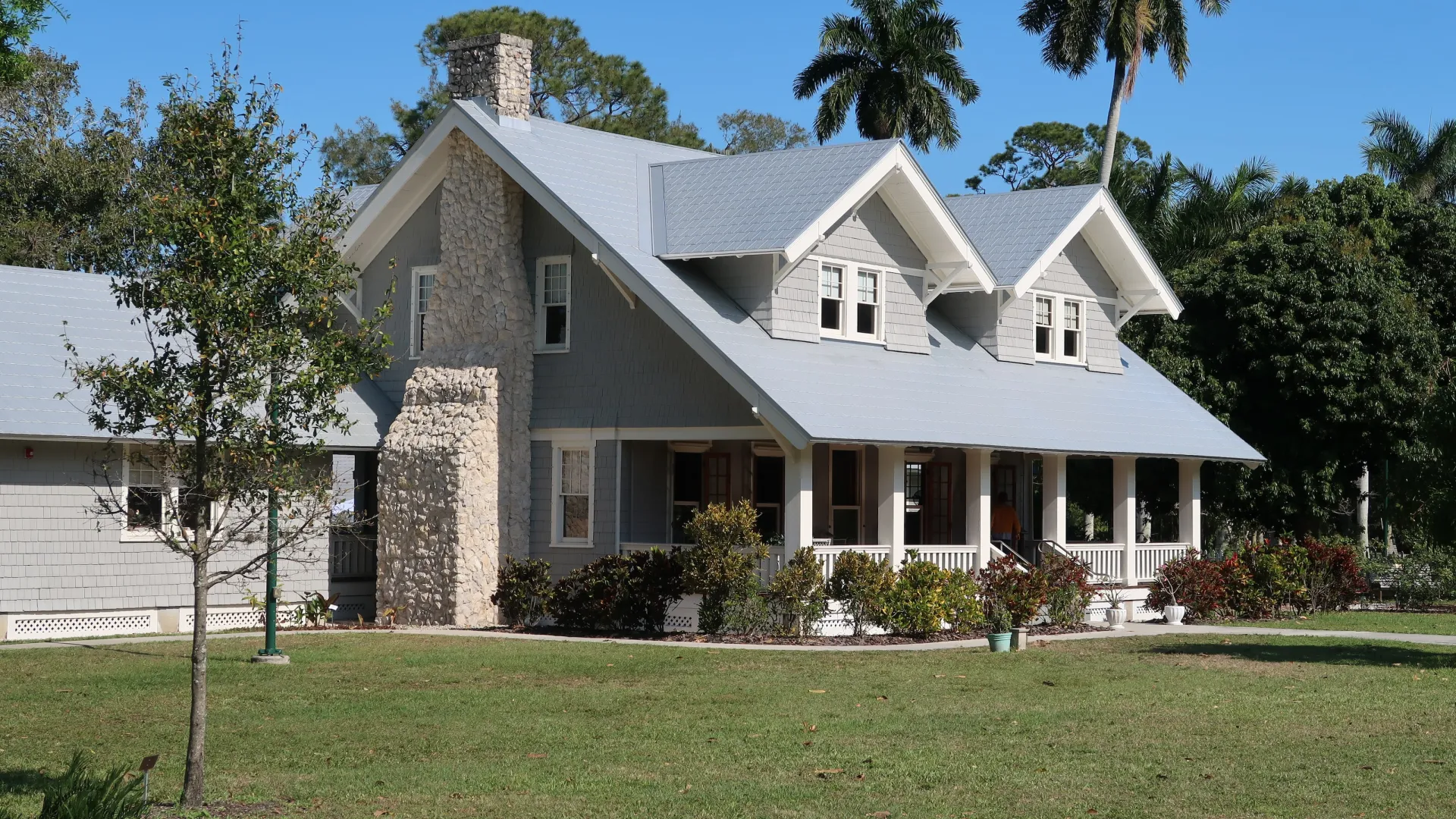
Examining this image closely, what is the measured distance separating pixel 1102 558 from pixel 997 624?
5347mm

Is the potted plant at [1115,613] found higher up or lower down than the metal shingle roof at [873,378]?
lower down

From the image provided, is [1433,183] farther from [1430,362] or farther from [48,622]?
[48,622]

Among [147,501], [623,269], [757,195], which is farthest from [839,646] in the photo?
[147,501]

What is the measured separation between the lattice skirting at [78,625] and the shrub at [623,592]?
19.7 feet

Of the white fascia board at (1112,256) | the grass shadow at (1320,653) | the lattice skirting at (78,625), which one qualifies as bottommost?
the grass shadow at (1320,653)

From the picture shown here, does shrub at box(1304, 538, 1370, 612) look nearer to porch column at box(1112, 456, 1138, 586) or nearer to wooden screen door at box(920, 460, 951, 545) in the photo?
porch column at box(1112, 456, 1138, 586)

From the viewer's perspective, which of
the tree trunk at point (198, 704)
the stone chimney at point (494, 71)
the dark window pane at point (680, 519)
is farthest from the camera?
the stone chimney at point (494, 71)

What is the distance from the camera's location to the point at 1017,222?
3131 cm

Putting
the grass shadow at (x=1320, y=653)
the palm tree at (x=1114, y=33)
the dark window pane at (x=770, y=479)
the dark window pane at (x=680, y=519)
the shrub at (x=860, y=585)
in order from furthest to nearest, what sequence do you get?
the palm tree at (x=1114, y=33), the dark window pane at (x=770, y=479), the dark window pane at (x=680, y=519), the shrub at (x=860, y=585), the grass shadow at (x=1320, y=653)

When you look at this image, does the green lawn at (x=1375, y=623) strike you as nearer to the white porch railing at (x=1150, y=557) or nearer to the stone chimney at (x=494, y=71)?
the white porch railing at (x=1150, y=557)

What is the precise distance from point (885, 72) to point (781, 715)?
35.9 metres

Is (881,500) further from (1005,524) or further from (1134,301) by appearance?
(1134,301)

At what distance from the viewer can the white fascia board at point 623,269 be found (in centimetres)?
2348

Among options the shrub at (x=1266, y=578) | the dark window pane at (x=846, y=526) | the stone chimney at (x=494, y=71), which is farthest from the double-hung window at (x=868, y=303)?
the shrub at (x=1266, y=578)
